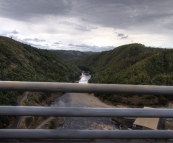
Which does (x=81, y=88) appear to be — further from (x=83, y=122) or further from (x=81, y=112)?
(x=83, y=122)

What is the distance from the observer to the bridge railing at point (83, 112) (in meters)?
1.51

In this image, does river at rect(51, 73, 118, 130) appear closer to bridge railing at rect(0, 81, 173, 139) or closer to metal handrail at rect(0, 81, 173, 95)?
bridge railing at rect(0, 81, 173, 139)

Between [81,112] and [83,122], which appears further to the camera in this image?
[83,122]

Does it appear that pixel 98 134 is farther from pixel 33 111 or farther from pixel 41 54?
pixel 41 54

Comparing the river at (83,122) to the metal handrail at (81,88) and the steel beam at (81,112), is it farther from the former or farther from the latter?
the metal handrail at (81,88)

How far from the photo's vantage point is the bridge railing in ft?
4.97

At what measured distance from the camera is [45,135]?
1.58m

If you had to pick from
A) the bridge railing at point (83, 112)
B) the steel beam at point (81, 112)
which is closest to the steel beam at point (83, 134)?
the bridge railing at point (83, 112)

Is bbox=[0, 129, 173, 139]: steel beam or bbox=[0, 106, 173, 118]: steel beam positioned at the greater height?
bbox=[0, 106, 173, 118]: steel beam

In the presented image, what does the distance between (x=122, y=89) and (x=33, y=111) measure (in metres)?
0.66

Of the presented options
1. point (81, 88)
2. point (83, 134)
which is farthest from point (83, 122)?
point (81, 88)

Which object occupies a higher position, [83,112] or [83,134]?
[83,112]

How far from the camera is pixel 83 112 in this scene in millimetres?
1556

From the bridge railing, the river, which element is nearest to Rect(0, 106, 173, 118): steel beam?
the bridge railing
